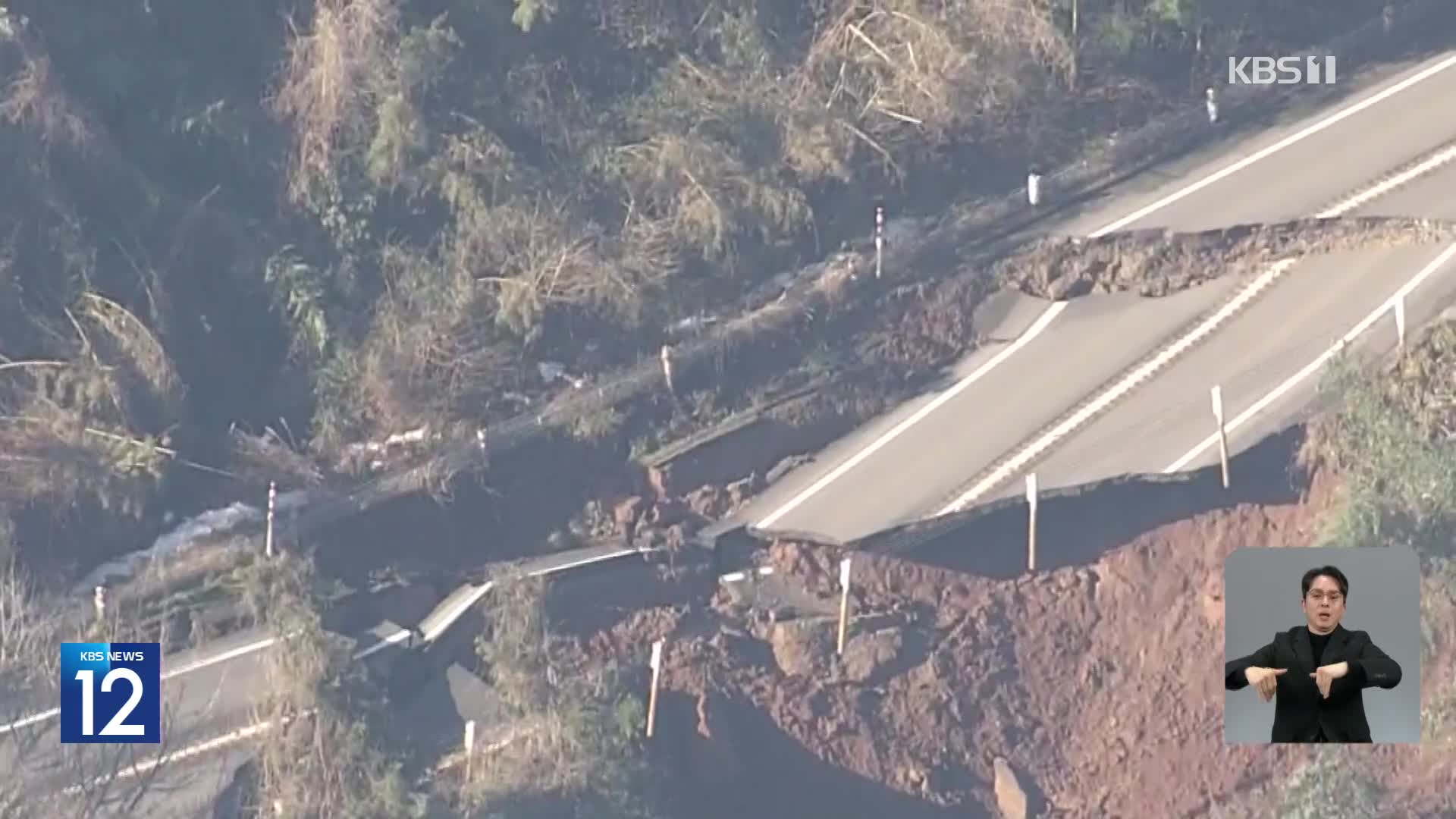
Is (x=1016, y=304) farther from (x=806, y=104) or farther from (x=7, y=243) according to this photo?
(x=7, y=243)

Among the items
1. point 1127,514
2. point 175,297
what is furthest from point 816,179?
point 175,297

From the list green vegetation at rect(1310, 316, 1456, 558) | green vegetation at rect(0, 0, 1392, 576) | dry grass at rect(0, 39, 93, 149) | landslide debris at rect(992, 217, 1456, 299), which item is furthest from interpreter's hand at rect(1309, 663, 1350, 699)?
dry grass at rect(0, 39, 93, 149)

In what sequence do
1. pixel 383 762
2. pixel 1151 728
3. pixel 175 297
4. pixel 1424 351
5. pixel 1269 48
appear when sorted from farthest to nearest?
pixel 1269 48, pixel 175 297, pixel 1424 351, pixel 1151 728, pixel 383 762

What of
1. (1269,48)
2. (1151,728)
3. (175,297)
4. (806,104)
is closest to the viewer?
(1151,728)

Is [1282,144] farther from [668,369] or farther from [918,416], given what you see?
[668,369]

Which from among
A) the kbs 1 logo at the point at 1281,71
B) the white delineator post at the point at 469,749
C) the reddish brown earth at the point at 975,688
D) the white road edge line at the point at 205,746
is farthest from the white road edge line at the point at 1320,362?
the white road edge line at the point at 205,746

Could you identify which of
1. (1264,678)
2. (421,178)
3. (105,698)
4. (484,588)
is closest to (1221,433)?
Answer: (484,588)
